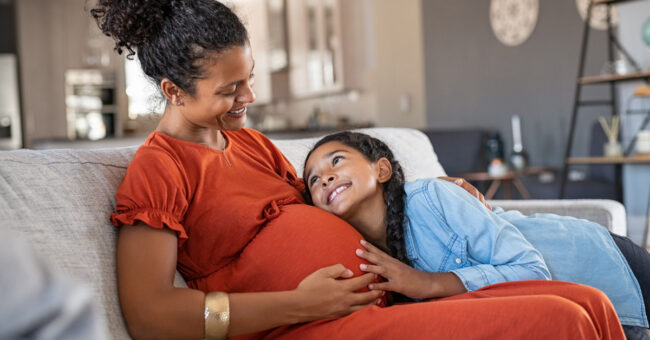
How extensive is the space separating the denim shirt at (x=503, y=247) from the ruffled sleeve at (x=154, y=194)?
526 millimetres

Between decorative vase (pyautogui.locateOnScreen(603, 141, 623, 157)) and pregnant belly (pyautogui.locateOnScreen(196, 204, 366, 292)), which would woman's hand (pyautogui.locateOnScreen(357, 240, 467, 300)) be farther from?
decorative vase (pyautogui.locateOnScreen(603, 141, 623, 157))

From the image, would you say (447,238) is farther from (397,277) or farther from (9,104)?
(9,104)

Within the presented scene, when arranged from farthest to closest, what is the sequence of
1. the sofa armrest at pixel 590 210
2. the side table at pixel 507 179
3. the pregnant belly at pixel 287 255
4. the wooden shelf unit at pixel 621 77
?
the side table at pixel 507 179 < the wooden shelf unit at pixel 621 77 < the sofa armrest at pixel 590 210 < the pregnant belly at pixel 287 255

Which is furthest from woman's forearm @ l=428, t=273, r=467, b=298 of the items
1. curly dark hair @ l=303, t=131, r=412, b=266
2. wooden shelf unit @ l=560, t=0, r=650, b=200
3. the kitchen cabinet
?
the kitchen cabinet

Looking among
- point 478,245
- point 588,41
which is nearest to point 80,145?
point 588,41

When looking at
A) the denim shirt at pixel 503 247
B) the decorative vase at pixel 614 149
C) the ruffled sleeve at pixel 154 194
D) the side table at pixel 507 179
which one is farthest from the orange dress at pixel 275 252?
the side table at pixel 507 179

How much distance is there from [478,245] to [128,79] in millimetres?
7606

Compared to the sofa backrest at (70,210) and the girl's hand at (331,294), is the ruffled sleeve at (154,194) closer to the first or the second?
the sofa backrest at (70,210)

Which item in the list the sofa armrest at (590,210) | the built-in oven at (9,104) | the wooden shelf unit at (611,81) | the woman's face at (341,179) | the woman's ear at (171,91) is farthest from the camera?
the built-in oven at (9,104)

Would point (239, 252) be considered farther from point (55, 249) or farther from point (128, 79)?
point (128, 79)

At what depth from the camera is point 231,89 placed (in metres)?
1.28

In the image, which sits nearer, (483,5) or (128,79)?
(483,5)

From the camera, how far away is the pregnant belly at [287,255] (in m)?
1.17

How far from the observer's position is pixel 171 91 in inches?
50.7
